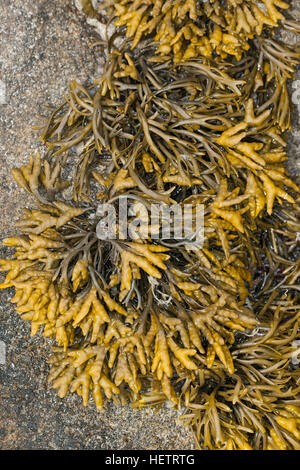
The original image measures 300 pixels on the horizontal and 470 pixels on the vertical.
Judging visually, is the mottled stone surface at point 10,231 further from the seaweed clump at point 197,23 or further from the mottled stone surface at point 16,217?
the seaweed clump at point 197,23

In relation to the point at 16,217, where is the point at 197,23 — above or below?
above

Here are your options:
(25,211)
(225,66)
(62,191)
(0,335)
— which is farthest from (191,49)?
(0,335)

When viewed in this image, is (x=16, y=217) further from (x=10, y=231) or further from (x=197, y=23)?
(x=197, y=23)

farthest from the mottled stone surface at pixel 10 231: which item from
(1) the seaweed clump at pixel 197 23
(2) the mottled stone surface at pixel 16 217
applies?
(1) the seaweed clump at pixel 197 23

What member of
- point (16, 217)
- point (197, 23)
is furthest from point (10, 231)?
point (197, 23)

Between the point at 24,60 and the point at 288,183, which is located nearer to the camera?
the point at 288,183

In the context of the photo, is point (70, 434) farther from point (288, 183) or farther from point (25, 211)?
point (288, 183)

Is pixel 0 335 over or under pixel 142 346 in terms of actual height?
under

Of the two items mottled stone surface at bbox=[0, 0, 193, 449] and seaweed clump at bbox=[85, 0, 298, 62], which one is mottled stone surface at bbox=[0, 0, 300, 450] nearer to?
mottled stone surface at bbox=[0, 0, 193, 449]
